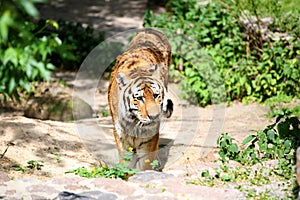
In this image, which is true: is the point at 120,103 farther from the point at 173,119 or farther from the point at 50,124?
the point at 173,119

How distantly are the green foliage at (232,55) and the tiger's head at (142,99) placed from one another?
3.33 m

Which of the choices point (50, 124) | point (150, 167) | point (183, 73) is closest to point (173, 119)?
point (183, 73)

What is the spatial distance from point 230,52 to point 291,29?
946 mm

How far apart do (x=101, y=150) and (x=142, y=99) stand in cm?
167

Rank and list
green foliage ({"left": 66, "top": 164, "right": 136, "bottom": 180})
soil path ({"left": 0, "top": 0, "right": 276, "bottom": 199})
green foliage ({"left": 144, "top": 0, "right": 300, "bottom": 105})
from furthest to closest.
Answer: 1. green foliage ({"left": 144, "top": 0, "right": 300, "bottom": 105})
2. green foliage ({"left": 66, "top": 164, "right": 136, "bottom": 180})
3. soil path ({"left": 0, "top": 0, "right": 276, "bottom": 199})

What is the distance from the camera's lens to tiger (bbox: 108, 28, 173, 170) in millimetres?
5504

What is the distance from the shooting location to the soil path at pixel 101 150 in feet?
15.2

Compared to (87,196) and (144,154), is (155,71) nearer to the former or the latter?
(144,154)

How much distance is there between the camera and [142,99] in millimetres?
5512

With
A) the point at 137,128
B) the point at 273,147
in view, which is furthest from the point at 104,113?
the point at 273,147

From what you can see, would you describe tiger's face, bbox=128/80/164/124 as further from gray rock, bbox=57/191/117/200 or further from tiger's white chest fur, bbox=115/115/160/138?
gray rock, bbox=57/191/117/200

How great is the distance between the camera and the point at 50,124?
296 inches

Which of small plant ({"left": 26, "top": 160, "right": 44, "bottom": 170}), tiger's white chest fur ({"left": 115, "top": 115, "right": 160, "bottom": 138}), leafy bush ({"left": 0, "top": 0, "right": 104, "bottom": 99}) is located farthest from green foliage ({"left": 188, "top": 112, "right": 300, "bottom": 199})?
leafy bush ({"left": 0, "top": 0, "right": 104, "bottom": 99})

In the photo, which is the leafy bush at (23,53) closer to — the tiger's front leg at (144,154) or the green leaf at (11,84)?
the green leaf at (11,84)
